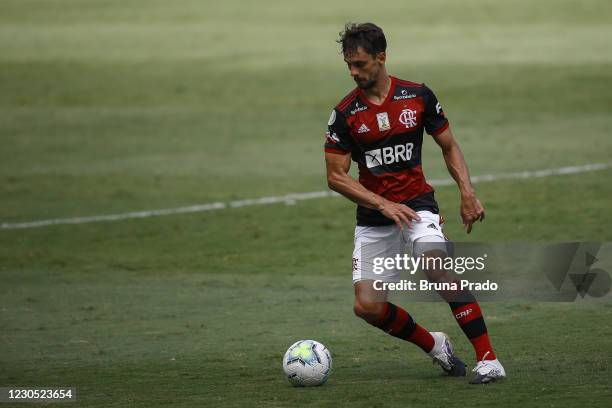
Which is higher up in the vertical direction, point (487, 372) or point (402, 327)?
point (402, 327)

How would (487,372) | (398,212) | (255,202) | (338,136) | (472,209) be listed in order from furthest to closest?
(255,202), (338,136), (472,209), (398,212), (487,372)

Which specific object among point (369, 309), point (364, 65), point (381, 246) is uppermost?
point (364, 65)

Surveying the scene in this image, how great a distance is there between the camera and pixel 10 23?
4703 cm

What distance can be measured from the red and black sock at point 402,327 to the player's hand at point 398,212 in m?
0.69

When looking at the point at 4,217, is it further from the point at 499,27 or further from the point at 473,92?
the point at 499,27

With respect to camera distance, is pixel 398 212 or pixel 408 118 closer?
pixel 398 212

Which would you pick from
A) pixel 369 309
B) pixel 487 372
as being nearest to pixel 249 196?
pixel 369 309

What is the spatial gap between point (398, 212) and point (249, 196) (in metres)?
11.1

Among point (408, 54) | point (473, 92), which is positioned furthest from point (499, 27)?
point (473, 92)

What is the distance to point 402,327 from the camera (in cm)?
968

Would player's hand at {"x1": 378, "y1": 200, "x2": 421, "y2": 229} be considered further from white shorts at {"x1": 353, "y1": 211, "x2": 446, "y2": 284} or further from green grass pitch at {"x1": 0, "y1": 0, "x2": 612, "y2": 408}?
green grass pitch at {"x1": 0, "y1": 0, "x2": 612, "y2": 408}

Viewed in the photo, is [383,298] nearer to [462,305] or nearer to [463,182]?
[462,305]

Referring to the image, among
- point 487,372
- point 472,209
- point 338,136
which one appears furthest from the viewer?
point 338,136

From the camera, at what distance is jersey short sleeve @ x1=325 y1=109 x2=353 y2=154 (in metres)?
9.66
